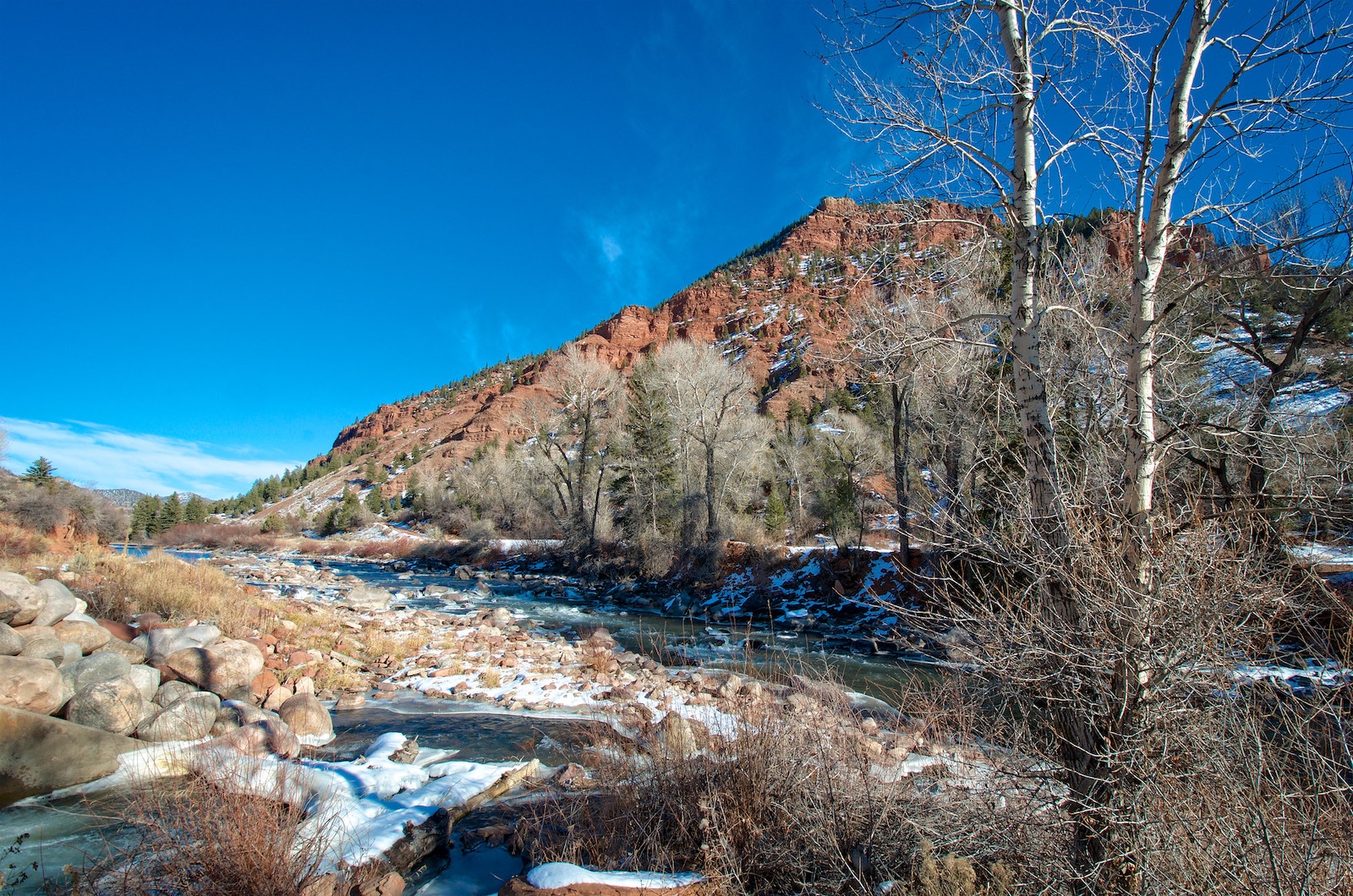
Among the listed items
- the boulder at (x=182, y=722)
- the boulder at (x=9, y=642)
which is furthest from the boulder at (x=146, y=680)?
the boulder at (x=9, y=642)

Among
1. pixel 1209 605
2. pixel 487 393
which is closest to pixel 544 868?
pixel 1209 605

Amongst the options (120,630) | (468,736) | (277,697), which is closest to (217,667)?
(277,697)

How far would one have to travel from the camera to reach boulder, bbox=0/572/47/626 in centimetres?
625

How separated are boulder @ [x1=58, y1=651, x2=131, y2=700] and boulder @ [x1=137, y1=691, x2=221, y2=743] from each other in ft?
2.07

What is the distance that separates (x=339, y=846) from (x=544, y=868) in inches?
45.5

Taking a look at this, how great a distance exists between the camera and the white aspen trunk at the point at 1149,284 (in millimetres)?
2916

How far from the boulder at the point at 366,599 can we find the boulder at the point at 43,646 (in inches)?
353

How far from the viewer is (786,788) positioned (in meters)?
3.54

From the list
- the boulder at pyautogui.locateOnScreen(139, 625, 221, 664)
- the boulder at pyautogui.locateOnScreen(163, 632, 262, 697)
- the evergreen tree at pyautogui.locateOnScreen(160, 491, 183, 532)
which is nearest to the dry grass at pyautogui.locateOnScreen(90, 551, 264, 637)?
the boulder at pyautogui.locateOnScreen(139, 625, 221, 664)

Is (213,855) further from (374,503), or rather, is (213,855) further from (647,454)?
(374,503)

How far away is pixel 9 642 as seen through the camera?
5633 mm

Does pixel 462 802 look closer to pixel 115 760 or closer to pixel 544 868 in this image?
pixel 544 868

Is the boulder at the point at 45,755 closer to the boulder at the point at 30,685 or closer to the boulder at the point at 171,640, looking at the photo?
the boulder at the point at 30,685

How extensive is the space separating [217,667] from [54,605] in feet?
6.10
